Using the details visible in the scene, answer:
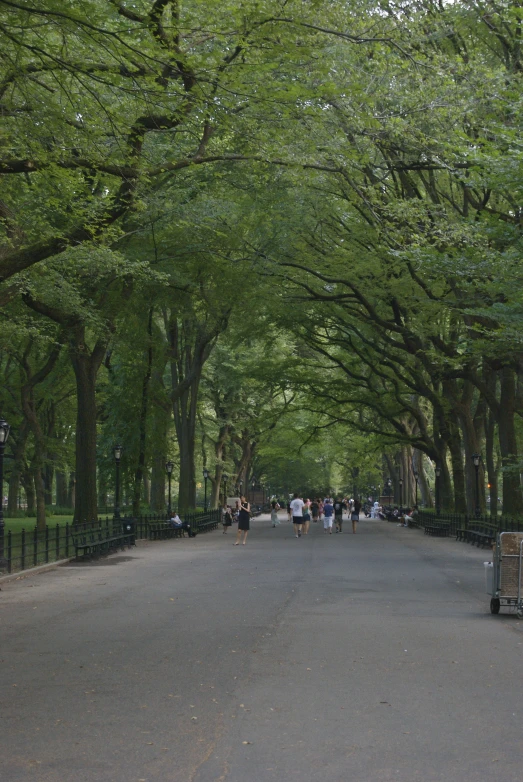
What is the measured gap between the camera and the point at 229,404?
6003cm

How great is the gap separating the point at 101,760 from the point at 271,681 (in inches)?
111

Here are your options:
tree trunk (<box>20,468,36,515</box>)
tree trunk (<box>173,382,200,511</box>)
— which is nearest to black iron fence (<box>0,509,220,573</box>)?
tree trunk (<box>173,382,200,511</box>)

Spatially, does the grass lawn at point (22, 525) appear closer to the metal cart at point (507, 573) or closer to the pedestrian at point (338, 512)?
the pedestrian at point (338, 512)

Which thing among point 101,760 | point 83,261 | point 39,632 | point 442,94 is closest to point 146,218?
point 83,261

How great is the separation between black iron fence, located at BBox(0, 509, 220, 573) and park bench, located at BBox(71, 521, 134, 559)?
0.08 m

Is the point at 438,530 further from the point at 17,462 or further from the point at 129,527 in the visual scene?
the point at 17,462

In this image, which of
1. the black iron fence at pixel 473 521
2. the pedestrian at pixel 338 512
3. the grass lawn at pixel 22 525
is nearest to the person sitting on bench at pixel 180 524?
the grass lawn at pixel 22 525

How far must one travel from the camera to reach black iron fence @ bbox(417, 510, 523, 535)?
27.7 meters

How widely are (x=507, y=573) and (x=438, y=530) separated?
92.4 feet

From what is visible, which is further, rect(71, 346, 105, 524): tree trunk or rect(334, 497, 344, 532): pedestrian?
rect(334, 497, 344, 532): pedestrian

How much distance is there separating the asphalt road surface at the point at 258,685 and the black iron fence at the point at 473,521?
10.7 metres

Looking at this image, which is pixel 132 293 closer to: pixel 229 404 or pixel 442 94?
pixel 442 94

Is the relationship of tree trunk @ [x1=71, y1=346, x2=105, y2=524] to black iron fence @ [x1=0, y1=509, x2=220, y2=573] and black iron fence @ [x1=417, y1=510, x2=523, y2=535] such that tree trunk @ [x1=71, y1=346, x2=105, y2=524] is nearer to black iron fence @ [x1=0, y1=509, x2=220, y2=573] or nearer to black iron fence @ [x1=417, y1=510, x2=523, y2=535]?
black iron fence @ [x1=0, y1=509, x2=220, y2=573]

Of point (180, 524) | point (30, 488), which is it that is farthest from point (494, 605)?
point (30, 488)
